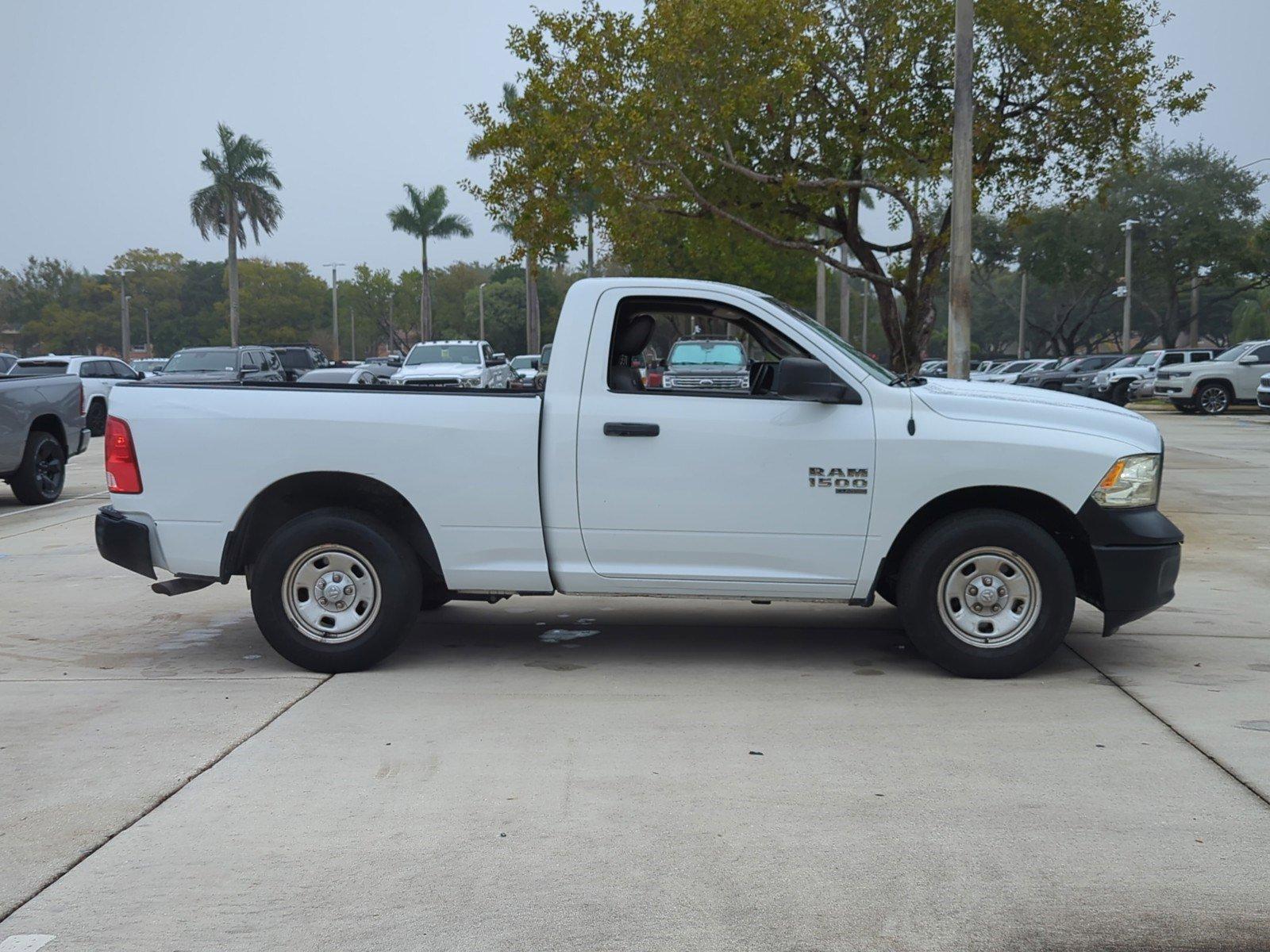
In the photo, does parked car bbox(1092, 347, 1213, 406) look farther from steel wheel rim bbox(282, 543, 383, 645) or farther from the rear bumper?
the rear bumper

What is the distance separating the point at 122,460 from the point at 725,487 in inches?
121

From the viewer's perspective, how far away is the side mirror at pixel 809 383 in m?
6.18

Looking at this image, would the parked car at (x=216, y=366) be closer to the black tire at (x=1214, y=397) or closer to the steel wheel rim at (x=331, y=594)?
the steel wheel rim at (x=331, y=594)

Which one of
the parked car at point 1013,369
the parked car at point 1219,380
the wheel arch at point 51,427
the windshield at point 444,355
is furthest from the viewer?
the parked car at point 1013,369

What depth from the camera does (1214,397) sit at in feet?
111

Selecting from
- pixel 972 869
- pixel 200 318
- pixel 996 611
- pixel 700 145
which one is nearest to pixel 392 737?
pixel 972 869

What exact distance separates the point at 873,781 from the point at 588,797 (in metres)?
1.08

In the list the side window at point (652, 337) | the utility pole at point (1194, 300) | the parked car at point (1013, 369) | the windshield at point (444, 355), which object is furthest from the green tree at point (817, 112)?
the utility pole at point (1194, 300)

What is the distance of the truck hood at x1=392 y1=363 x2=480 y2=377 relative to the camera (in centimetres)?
2664

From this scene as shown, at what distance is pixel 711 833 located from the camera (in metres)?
4.40

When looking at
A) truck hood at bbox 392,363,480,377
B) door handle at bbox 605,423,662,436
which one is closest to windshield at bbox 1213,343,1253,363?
truck hood at bbox 392,363,480,377

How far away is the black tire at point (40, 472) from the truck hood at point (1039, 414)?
11410 millimetres

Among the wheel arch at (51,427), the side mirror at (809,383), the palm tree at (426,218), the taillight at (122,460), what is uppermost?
the palm tree at (426,218)

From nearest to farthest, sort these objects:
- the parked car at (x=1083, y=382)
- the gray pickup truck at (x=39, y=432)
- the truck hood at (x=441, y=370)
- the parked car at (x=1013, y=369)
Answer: the gray pickup truck at (x=39, y=432) < the truck hood at (x=441, y=370) < the parked car at (x=1083, y=382) < the parked car at (x=1013, y=369)
